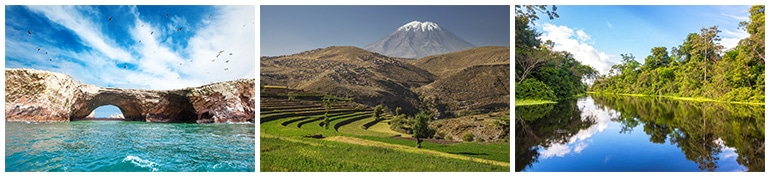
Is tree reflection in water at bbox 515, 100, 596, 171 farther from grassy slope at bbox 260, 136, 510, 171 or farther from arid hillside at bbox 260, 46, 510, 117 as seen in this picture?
arid hillside at bbox 260, 46, 510, 117

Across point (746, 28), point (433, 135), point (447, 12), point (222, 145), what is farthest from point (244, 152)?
point (746, 28)

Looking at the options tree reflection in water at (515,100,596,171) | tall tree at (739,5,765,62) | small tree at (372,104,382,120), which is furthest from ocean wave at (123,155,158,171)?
tall tree at (739,5,765,62)

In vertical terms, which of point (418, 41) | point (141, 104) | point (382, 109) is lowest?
point (141, 104)

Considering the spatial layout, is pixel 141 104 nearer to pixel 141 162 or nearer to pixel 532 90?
pixel 141 162

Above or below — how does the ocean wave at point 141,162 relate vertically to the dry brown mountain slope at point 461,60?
below

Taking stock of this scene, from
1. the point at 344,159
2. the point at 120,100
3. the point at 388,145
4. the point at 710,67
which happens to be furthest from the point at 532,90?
the point at 120,100

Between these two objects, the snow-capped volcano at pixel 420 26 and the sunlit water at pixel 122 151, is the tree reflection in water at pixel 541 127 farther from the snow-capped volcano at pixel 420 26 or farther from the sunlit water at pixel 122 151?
the sunlit water at pixel 122 151

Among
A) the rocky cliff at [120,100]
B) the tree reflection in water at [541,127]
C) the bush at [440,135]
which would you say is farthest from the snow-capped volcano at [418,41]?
the rocky cliff at [120,100]
